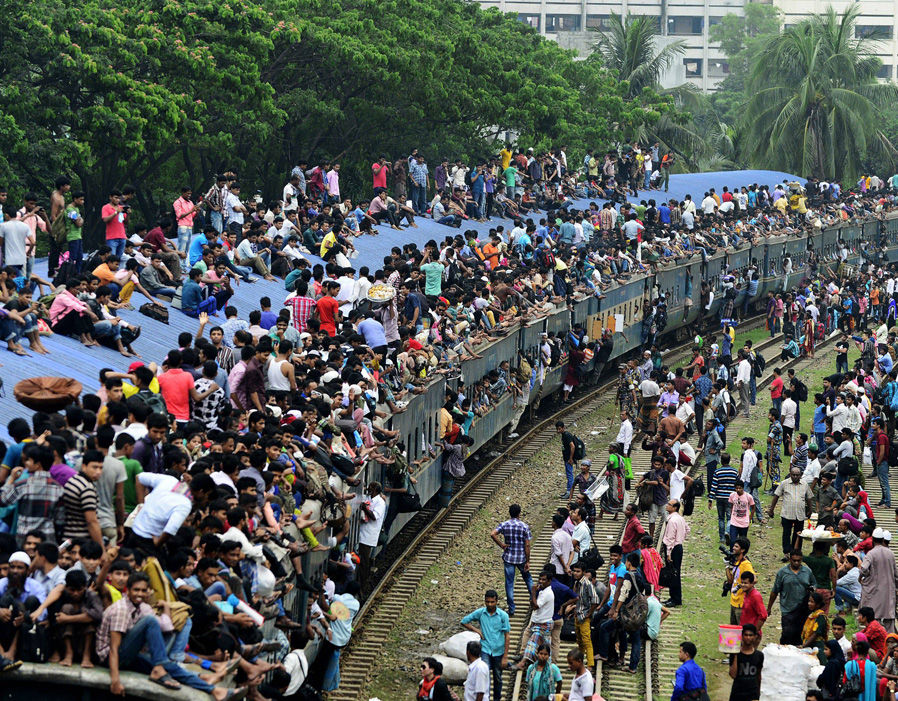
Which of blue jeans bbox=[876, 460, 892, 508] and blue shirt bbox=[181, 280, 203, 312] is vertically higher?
blue shirt bbox=[181, 280, 203, 312]

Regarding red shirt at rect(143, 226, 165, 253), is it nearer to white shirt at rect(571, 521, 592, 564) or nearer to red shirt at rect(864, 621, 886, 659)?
white shirt at rect(571, 521, 592, 564)

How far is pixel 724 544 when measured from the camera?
20594mm

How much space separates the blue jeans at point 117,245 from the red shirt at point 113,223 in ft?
0.15

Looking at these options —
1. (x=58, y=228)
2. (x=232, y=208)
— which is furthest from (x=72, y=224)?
(x=232, y=208)

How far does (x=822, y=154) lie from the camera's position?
62500mm

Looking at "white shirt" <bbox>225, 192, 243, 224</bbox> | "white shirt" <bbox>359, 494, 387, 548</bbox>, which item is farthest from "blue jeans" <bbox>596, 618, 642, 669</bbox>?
"white shirt" <bbox>225, 192, 243, 224</bbox>

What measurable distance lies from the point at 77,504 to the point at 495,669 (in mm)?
5669

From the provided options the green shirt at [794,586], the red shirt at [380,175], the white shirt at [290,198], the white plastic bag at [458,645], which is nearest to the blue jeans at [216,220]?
the white shirt at [290,198]

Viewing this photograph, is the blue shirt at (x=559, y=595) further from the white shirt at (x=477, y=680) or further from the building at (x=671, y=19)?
the building at (x=671, y=19)

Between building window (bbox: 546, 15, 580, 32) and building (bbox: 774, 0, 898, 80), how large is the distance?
1538 centimetres

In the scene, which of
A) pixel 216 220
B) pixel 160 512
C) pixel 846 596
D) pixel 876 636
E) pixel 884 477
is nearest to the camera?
pixel 160 512

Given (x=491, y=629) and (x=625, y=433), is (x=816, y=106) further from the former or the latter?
(x=491, y=629)

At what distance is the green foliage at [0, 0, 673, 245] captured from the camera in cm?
2877

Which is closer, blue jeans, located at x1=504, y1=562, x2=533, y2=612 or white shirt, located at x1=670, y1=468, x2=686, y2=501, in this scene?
blue jeans, located at x1=504, y1=562, x2=533, y2=612
